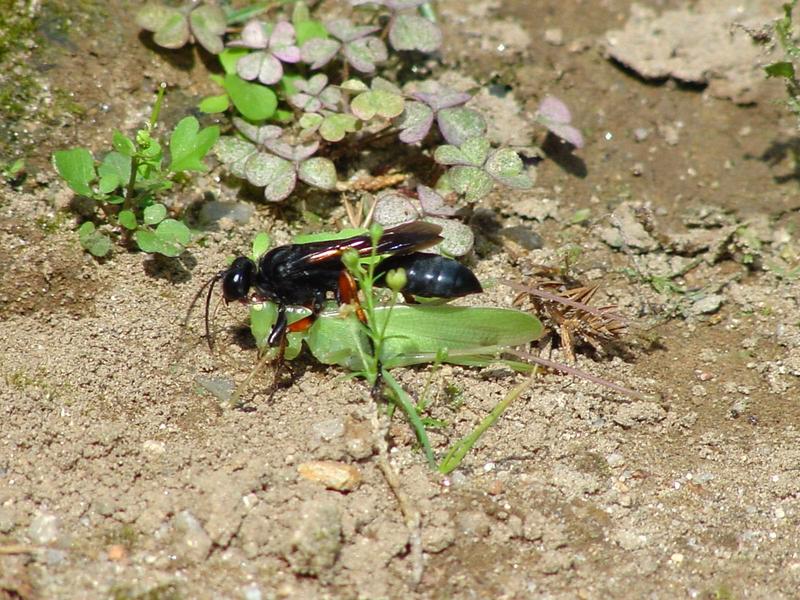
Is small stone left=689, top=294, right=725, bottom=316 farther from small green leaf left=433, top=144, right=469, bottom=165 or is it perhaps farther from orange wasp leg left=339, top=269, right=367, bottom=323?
orange wasp leg left=339, top=269, right=367, bottom=323

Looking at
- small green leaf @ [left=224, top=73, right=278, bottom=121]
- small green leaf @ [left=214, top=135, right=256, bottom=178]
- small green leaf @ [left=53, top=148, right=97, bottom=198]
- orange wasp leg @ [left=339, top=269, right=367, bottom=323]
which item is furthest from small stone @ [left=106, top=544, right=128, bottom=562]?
small green leaf @ [left=224, top=73, right=278, bottom=121]

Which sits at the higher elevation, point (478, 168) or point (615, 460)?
point (478, 168)

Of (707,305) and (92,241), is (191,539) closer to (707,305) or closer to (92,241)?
(92,241)

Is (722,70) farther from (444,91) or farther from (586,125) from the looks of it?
(444,91)

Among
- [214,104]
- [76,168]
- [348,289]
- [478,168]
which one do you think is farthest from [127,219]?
[478,168]

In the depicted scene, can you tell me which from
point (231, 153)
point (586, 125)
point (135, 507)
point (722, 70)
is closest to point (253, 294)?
point (231, 153)

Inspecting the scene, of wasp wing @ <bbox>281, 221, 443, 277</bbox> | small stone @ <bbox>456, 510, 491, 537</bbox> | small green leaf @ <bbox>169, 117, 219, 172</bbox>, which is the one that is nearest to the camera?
small stone @ <bbox>456, 510, 491, 537</bbox>
